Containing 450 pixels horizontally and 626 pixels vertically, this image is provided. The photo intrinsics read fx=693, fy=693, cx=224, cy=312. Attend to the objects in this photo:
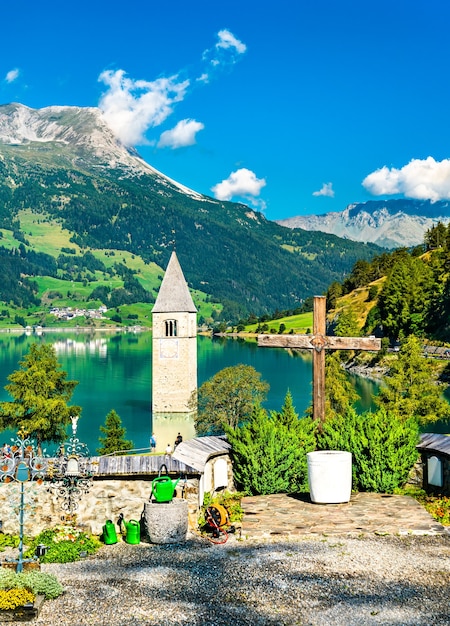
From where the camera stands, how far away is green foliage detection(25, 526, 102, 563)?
12.7 metres

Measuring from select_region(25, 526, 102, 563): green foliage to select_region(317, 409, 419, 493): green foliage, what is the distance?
6644 mm

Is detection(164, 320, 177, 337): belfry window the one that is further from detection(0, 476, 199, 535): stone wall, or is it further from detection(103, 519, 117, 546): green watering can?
detection(103, 519, 117, 546): green watering can

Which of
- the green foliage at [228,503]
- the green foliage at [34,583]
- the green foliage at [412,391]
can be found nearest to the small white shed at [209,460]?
the green foliage at [228,503]

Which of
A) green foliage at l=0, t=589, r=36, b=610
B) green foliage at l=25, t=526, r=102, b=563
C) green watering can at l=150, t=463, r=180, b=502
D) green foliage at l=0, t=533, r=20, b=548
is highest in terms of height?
green watering can at l=150, t=463, r=180, b=502

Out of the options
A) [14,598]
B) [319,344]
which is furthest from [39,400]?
[14,598]

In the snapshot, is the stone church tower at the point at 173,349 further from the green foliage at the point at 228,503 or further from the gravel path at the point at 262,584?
the gravel path at the point at 262,584

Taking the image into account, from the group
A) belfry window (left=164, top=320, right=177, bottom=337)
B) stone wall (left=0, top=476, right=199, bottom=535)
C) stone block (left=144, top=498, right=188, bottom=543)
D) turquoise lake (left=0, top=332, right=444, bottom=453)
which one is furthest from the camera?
belfry window (left=164, top=320, right=177, bottom=337)

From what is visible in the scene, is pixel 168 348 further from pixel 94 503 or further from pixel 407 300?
pixel 94 503

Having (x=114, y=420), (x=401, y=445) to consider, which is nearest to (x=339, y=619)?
(x=401, y=445)

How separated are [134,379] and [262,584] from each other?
109 metres

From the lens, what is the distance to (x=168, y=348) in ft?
273

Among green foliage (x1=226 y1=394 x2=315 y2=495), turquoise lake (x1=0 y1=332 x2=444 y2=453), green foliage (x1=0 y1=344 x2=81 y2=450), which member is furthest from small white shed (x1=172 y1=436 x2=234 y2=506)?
turquoise lake (x1=0 y1=332 x2=444 y2=453)

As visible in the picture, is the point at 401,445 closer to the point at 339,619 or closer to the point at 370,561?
the point at 370,561

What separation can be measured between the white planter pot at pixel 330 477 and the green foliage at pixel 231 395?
131ft
